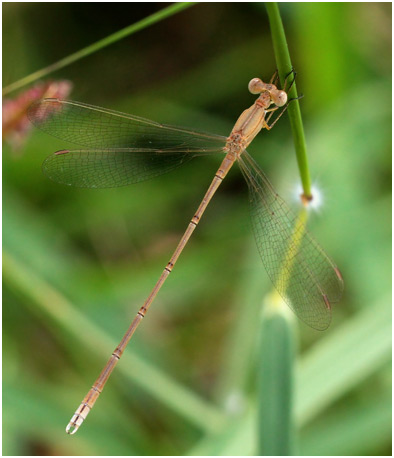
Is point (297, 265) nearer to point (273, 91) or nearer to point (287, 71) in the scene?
point (273, 91)

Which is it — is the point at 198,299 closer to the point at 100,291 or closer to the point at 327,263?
the point at 100,291

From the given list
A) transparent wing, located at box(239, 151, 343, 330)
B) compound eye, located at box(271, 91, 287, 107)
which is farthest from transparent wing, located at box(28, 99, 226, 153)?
compound eye, located at box(271, 91, 287, 107)

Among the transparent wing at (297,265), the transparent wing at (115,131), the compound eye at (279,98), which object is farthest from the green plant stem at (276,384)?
the transparent wing at (115,131)

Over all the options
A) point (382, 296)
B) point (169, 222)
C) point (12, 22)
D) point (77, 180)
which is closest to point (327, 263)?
point (382, 296)

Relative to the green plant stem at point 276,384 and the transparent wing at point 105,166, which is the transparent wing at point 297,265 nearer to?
the green plant stem at point 276,384

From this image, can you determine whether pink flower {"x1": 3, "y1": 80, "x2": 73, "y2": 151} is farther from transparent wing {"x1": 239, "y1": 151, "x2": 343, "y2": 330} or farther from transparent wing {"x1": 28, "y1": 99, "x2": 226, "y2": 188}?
transparent wing {"x1": 239, "y1": 151, "x2": 343, "y2": 330}
